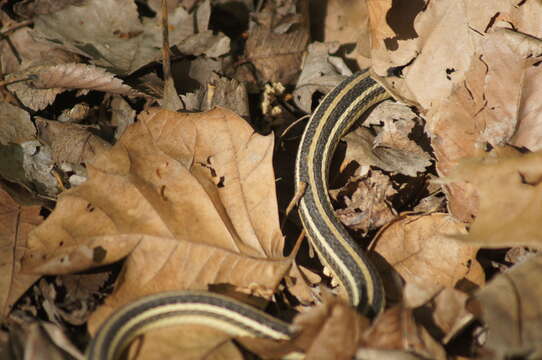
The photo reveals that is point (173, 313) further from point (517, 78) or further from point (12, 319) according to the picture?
point (517, 78)

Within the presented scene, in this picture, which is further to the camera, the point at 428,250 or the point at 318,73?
the point at 318,73

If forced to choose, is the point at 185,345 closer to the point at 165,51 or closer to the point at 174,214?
the point at 174,214

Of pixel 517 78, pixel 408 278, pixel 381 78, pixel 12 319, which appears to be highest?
pixel 517 78

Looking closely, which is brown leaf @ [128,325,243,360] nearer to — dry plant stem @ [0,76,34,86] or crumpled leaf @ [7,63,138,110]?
crumpled leaf @ [7,63,138,110]

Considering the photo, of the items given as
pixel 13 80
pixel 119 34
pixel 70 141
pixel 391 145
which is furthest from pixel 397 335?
pixel 13 80

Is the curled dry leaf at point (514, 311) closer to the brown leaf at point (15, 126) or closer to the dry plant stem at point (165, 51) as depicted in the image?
the dry plant stem at point (165, 51)

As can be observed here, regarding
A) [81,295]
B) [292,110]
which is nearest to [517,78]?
[292,110]

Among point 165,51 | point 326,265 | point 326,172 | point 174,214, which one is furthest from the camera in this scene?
point 165,51
